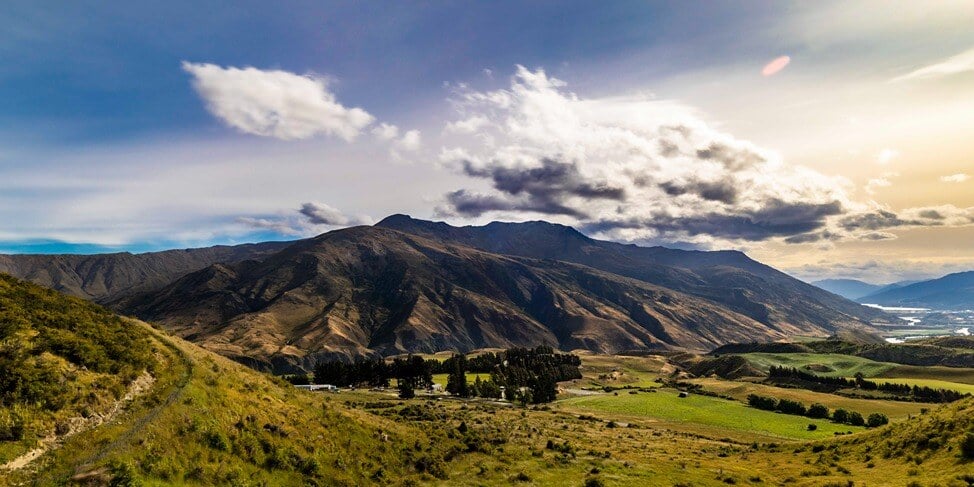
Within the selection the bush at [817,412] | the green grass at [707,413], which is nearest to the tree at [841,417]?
the green grass at [707,413]

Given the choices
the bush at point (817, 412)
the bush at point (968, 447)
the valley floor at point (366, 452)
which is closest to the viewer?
the valley floor at point (366, 452)

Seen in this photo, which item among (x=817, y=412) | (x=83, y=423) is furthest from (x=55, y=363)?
(x=817, y=412)

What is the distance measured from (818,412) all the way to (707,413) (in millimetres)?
40318

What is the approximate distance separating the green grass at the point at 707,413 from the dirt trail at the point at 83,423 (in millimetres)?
135232

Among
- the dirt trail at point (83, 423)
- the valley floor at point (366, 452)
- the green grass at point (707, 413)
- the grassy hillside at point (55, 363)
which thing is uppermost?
the grassy hillside at point (55, 363)

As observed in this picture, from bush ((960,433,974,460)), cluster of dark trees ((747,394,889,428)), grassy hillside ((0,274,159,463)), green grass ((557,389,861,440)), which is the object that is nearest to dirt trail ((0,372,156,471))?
grassy hillside ((0,274,159,463))

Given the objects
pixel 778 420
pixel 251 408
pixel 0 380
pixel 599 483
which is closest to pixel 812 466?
pixel 599 483

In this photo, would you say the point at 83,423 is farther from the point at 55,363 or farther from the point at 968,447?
the point at 968,447

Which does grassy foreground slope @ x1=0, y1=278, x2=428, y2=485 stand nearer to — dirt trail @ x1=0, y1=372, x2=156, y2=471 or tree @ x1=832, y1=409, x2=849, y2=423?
dirt trail @ x1=0, y1=372, x2=156, y2=471

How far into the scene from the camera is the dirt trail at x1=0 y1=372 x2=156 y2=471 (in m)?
25.2

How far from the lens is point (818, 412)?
159m

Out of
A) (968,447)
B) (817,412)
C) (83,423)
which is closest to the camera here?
(83,423)

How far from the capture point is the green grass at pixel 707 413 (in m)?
129

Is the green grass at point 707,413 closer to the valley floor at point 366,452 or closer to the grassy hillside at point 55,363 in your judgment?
the valley floor at point 366,452
